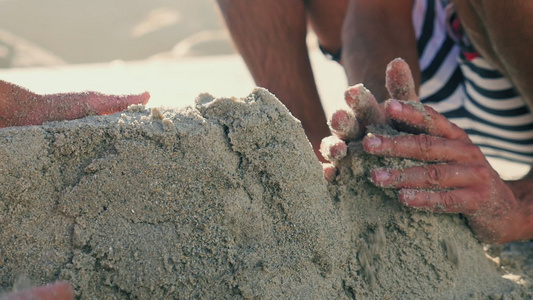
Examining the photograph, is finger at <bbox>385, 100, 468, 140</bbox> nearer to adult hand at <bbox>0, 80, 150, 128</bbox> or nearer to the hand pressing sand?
the hand pressing sand

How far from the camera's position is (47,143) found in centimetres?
128

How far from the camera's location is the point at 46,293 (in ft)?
3.29

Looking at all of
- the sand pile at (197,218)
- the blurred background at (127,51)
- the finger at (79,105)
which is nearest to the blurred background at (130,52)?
the blurred background at (127,51)

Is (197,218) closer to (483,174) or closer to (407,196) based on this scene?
(407,196)

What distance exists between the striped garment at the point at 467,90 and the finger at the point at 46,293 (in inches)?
84.2

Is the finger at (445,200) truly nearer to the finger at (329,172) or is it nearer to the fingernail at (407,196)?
the fingernail at (407,196)

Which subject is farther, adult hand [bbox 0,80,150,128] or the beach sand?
adult hand [bbox 0,80,150,128]

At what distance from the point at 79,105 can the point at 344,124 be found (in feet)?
2.65

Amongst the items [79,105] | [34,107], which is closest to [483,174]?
[79,105]

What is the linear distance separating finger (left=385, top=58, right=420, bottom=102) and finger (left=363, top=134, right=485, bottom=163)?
0.64 ft

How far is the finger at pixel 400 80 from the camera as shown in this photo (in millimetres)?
1624

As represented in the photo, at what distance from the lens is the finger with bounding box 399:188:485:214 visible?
58.4 inches

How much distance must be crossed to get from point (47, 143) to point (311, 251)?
0.76m

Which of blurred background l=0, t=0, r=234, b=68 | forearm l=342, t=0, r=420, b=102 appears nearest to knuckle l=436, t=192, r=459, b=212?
forearm l=342, t=0, r=420, b=102
